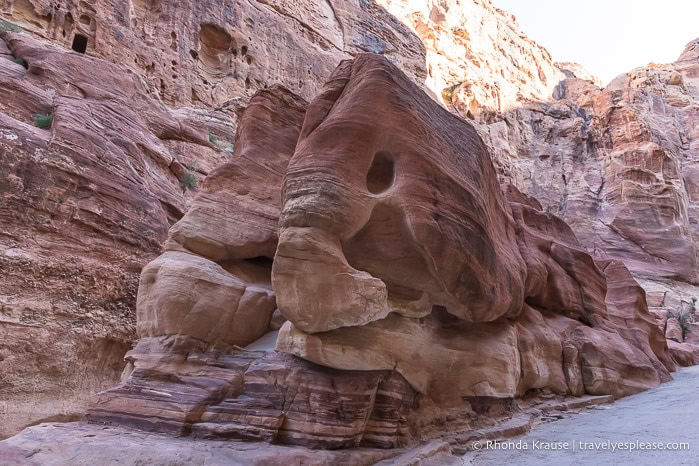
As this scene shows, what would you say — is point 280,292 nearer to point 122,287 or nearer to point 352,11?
point 122,287

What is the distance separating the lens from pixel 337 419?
13.6 feet

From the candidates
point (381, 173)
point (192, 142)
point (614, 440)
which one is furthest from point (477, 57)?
point (614, 440)

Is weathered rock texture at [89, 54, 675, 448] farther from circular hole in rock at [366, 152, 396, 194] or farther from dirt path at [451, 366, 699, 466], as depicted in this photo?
dirt path at [451, 366, 699, 466]

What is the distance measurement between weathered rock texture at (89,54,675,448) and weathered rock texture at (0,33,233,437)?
9.06 feet

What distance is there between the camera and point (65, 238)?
23.4 ft

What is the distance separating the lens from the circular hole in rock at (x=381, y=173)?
16.9 feet

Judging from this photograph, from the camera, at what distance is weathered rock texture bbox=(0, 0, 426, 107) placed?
16.8m

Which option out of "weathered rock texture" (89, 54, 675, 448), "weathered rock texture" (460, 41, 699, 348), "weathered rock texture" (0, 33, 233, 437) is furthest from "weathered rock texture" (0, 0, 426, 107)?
"weathered rock texture" (460, 41, 699, 348)

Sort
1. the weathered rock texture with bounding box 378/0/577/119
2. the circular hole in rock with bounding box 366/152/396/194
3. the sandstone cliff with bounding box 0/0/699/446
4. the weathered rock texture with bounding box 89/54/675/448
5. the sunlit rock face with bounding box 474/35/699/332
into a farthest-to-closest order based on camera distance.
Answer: the weathered rock texture with bounding box 378/0/577/119 → the sunlit rock face with bounding box 474/35/699/332 → the sandstone cliff with bounding box 0/0/699/446 → the circular hole in rock with bounding box 366/152/396/194 → the weathered rock texture with bounding box 89/54/675/448

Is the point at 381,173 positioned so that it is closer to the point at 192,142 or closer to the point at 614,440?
the point at 614,440

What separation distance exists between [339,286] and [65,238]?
549 centimetres

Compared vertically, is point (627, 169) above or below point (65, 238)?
above

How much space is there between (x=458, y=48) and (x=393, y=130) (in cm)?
4738

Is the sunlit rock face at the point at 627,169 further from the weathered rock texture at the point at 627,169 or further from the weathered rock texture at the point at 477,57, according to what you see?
the weathered rock texture at the point at 477,57
